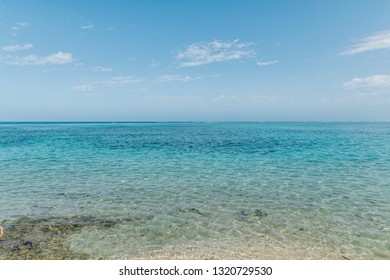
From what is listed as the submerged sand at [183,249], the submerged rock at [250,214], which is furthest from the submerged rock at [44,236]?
the submerged rock at [250,214]

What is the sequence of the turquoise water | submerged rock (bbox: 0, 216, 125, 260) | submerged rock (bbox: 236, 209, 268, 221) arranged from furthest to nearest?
submerged rock (bbox: 236, 209, 268, 221) → the turquoise water → submerged rock (bbox: 0, 216, 125, 260)

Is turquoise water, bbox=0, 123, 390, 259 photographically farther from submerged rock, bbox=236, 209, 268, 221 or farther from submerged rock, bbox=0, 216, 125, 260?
submerged rock, bbox=0, 216, 125, 260

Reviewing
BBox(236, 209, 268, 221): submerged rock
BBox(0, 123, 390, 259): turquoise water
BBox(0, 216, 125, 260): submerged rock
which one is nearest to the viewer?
BBox(0, 216, 125, 260): submerged rock

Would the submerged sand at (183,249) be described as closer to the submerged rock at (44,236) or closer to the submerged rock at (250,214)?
the submerged rock at (44,236)

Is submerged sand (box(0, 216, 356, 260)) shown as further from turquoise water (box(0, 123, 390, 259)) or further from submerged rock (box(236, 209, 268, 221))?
submerged rock (box(236, 209, 268, 221))

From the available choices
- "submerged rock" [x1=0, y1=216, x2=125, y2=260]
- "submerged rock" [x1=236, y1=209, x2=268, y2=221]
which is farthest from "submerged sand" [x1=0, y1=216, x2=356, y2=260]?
"submerged rock" [x1=236, y1=209, x2=268, y2=221]

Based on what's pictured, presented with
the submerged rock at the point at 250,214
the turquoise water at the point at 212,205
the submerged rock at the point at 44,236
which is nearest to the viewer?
the submerged rock at the point at 44,236

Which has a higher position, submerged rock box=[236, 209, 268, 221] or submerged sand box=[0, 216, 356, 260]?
submerged rock box=[236, 209, 268, 221]

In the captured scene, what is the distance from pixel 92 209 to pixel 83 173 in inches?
385

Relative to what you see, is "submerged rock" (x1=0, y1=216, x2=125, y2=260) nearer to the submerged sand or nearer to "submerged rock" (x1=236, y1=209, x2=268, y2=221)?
the submerged sand

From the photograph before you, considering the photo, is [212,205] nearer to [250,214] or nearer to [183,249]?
[250,214]

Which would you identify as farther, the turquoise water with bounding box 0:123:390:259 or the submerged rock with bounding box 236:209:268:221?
the submerged rock with bounding box 236:209:268:221

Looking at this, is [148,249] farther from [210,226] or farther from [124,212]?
[124,212]

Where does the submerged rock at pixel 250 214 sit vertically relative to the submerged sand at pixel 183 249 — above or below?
above
